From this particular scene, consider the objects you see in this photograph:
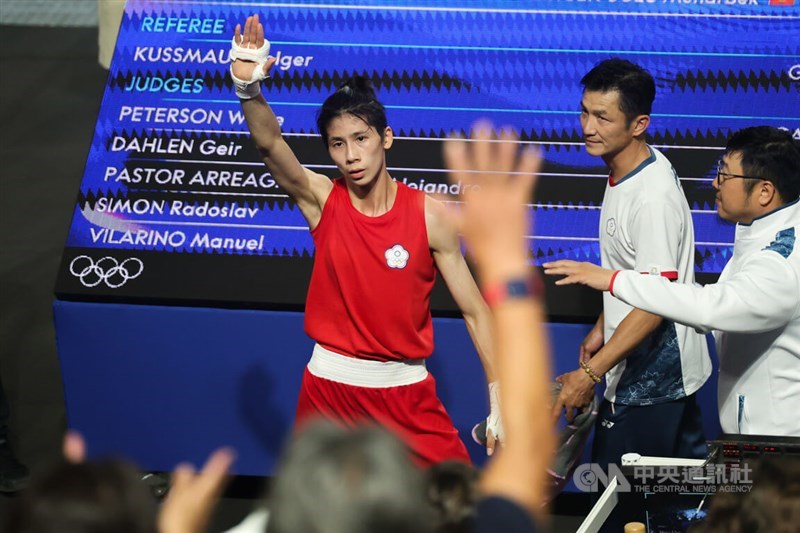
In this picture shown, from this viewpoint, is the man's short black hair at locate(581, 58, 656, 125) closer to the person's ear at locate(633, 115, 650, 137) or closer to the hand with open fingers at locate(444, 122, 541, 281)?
the person's ear at locate(633, 115, 650, 137)

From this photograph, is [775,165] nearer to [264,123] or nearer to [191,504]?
[264,123]

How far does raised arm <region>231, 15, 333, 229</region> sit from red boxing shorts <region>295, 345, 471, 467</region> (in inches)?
19.3

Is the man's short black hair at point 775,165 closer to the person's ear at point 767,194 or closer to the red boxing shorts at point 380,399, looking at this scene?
the person's ear at point 767,194

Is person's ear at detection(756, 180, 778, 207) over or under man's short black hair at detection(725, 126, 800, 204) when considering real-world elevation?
under

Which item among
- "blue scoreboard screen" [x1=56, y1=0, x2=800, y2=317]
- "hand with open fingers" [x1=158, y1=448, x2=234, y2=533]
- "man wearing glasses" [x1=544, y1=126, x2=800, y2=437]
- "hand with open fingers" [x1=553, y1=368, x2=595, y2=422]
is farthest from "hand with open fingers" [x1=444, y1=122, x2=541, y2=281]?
"blue scoreboard screen" [x1=56, y1=0, x2=800, y2=317]

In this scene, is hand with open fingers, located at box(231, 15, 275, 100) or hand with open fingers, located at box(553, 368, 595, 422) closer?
hand with open fingers, located at box(231, 15, 275, 100)

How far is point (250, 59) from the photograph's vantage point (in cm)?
355

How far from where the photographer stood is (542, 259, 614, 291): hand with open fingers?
318cm

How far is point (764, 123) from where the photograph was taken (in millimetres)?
5016

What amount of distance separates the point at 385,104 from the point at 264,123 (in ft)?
5.24

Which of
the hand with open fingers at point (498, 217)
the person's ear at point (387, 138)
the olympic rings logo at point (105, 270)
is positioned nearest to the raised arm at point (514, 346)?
the hand with open fingers at point (498, 217)

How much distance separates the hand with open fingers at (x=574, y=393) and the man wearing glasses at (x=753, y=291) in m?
0.45

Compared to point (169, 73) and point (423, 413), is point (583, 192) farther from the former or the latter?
point (169, 73)

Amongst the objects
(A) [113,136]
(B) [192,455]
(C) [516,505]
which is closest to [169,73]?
(A) [113,136]
